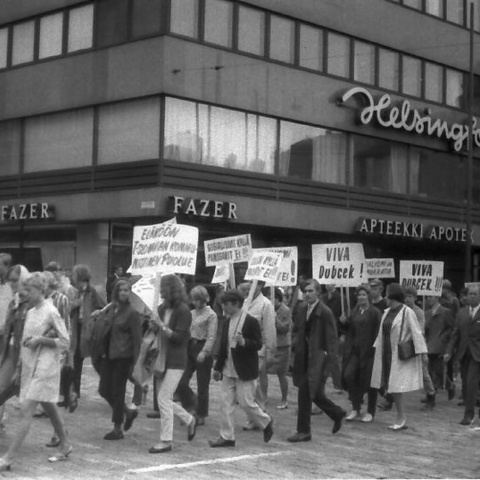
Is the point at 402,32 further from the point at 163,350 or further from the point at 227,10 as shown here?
the point at 163,350

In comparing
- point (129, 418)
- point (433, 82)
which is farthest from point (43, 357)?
point (433, 82)

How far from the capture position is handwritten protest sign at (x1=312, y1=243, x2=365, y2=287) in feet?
52.2

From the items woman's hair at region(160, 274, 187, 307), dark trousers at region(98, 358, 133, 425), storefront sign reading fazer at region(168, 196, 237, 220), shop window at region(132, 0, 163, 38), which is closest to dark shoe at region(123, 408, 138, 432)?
dark trousers at region(98, 358, 133, 425)

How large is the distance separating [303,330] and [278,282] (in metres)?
4.05

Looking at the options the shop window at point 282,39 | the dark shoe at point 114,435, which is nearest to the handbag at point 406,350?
the dark shoe at point 114,435

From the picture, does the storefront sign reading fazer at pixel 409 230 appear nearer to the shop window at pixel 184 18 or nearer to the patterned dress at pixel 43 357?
the shop window at pixel 184 18

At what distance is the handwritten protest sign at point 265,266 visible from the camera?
41.5 feet

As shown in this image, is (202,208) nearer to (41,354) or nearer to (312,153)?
(312,153)

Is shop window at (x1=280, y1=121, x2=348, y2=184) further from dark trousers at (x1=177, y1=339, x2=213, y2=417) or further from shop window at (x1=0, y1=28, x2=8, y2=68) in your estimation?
dark trousers at (x1=177, y1=339, x2=213, y2=417)

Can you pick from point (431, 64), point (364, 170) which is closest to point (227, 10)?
point (364, 170)

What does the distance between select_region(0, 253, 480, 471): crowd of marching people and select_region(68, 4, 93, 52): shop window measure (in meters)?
15.1

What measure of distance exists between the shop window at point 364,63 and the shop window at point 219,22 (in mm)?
5303

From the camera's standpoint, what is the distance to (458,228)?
34812mm

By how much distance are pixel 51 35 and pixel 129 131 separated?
4.54 meters
